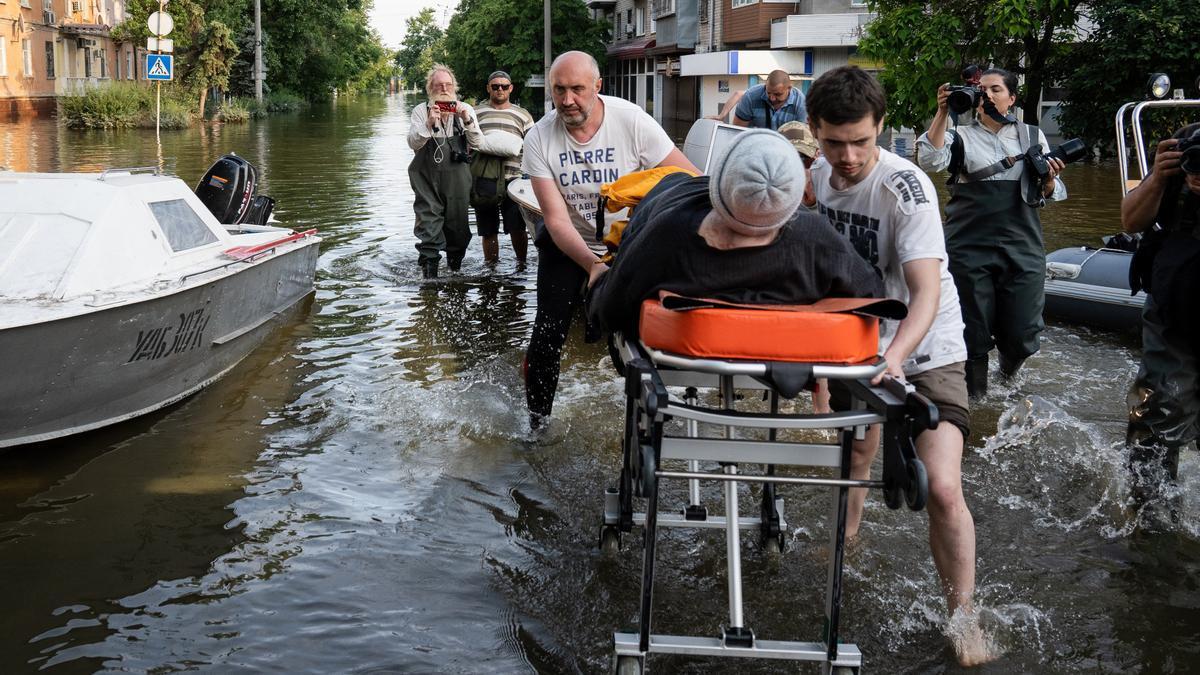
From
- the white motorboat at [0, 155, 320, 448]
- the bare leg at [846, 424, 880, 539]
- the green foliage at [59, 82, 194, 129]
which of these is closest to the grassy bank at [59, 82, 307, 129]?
the green foliage at [59, 82, 194, 129]

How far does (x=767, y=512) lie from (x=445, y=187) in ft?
24.8

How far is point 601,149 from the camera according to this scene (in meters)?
5.85

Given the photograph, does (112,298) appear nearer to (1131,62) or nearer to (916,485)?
(916,485)

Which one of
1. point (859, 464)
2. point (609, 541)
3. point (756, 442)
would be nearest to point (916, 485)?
point (756, 442)

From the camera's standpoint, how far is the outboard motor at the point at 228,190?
9969mm

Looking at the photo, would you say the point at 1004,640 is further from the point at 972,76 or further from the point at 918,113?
the point at 918,113

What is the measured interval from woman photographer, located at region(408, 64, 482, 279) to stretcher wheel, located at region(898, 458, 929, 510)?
345 inches

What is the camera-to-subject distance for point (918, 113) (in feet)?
61.8

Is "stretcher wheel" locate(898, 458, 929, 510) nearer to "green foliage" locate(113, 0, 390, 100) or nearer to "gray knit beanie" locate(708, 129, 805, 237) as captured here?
"gray knit beanie" locate(708, 129, 805, 237)

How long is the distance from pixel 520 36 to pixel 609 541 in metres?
51.2

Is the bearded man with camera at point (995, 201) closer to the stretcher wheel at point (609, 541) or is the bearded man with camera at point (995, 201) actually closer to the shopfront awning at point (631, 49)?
the stretcher wheel at point (609, 541)

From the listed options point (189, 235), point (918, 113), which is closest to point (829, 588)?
point (189, 235)

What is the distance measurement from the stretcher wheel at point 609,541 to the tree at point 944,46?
14.3 metres

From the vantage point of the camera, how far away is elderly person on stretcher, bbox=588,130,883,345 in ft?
10.8
